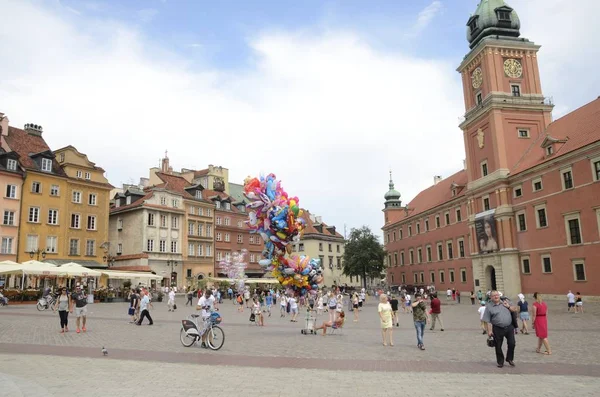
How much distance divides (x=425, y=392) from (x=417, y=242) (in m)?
61.5

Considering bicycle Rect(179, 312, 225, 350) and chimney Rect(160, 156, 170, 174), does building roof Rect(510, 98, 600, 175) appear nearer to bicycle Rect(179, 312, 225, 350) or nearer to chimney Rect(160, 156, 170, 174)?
bicycle Rect(179, 312, 225, 350)

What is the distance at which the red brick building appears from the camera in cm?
3588

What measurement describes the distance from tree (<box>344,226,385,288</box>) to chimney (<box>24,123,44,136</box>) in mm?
39905

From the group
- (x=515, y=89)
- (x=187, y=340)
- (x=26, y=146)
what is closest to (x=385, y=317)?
(x=187, y=340)

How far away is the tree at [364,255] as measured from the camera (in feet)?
206

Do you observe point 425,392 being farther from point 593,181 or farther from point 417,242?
point 417,242

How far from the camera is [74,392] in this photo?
831cm

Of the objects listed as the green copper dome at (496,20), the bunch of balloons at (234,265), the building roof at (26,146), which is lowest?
the bunch of balloons at (234,265)

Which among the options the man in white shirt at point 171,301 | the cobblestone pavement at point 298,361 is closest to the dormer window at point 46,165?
the man in white shirt at point 171,301

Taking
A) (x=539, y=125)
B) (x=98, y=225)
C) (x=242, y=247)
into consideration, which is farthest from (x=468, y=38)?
(x=98, y=225)

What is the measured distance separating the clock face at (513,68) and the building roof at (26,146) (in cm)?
4626

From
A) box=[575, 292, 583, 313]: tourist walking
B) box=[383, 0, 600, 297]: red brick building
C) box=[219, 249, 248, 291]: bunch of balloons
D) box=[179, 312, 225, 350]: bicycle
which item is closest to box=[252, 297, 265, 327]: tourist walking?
box=[179, 312, 225, 350]: bicycle

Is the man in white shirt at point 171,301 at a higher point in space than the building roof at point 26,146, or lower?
lower

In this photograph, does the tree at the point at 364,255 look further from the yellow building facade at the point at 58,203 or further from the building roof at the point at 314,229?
the yellow building facade at the point at 58,203
